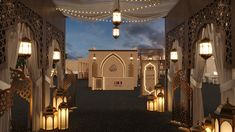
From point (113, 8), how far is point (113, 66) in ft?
31.3

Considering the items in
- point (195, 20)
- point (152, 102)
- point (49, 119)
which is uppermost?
point (195, 20)

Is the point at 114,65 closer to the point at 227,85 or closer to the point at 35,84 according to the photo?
the point at 35,84

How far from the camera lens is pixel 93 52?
16.4 meters

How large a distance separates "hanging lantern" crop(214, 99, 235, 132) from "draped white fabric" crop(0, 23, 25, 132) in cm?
331

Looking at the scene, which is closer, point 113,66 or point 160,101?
point 160,101

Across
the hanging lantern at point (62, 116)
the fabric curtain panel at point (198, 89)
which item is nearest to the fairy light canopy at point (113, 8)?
the fabric curtain panel at point (198, 89)

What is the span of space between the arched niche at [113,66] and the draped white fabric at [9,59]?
1193cm

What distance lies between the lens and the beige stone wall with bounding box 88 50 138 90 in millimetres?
16016

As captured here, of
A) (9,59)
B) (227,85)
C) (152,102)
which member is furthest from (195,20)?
(9,59)

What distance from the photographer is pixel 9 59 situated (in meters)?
4.49

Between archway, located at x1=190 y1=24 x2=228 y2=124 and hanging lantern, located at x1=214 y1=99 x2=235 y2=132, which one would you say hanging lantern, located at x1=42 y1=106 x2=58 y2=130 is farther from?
hanging lantern, located at x1=214 y1=99 x2=235 y2=132

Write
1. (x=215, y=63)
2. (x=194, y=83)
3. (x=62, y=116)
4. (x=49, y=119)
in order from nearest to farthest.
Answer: (x=215, y=63), (x=49, y=119), (x=62, y=116), (x=194, y=83)

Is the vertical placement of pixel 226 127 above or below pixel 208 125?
above

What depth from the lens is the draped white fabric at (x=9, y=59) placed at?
422cm
